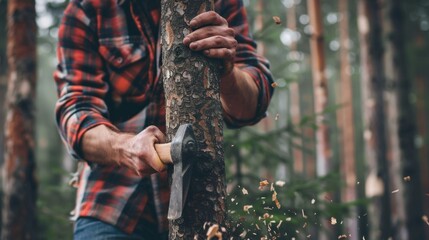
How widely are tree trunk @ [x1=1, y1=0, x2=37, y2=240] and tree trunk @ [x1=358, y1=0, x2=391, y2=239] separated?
23.3 feet

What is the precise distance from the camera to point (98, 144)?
237 cm

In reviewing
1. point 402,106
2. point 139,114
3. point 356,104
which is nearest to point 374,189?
point 402,106

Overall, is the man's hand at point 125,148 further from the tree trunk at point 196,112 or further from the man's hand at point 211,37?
the man's hand at point 211,37

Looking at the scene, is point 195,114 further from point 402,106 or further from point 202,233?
point 402,106

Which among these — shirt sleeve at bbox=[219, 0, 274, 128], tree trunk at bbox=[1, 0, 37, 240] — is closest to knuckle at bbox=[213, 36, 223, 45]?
shirt sleeve at bbox=[219, 0, 274, 128]

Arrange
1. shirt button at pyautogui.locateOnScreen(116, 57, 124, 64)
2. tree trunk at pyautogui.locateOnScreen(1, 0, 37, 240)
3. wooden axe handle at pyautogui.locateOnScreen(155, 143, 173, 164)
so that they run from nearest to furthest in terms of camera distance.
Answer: wooden axe handle at pyautogui.locateOnScreen(155, 143, 173, 164) < shirt button at pyautogui.locateOnScreen(116, 57, 124, 64) < tree trunk at pyautogui.locateOnScreen(1, 0, 37, 240)

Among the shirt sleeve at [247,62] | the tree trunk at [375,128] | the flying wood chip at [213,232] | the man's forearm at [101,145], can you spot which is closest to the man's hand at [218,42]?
the shirt sleeve at [247,62]

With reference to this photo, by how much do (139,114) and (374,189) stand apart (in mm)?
8730

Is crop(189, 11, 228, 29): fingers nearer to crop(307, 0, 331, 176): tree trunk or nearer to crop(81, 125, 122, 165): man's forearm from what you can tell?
crop(81, 125, 122, 165): man's forearm

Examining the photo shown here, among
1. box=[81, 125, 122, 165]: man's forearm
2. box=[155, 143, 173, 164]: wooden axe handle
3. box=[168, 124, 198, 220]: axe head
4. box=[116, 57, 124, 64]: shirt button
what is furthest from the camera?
box=[116, 57, 124, 64]: shirt button

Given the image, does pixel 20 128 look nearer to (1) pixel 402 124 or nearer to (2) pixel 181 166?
(2) pixel 181 166

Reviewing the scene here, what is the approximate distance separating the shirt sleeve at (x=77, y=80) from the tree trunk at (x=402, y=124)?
361 inches

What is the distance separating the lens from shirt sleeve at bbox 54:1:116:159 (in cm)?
248

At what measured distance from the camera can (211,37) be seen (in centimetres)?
208
